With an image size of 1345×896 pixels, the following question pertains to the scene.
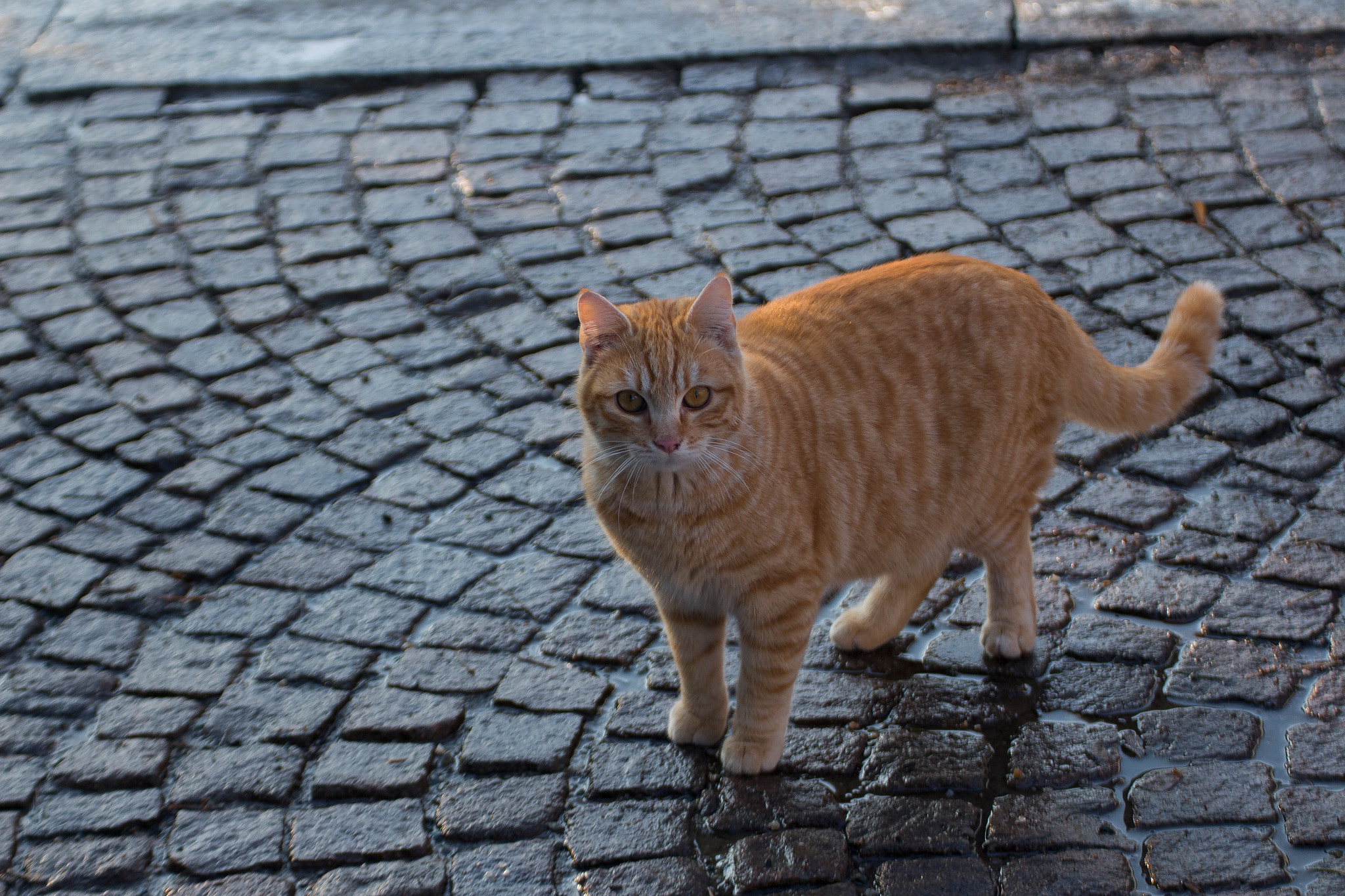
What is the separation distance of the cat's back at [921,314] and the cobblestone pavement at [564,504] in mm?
972

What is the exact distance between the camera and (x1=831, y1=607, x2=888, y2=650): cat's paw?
12.0ft

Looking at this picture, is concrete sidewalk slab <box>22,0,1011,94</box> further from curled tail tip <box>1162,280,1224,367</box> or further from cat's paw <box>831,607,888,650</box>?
cat's paw <box>831,607,888,650</box>

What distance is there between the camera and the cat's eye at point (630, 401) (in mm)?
3092

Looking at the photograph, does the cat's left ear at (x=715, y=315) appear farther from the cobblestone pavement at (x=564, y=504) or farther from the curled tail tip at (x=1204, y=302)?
the curled tail tip at (x=1204, y=302)

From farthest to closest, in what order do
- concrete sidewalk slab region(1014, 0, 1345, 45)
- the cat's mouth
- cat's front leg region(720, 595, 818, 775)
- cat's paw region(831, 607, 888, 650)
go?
concrete sidewalk slab region(1014, 0, 1345, 45), cat's paw region(831, 607, 888, 650), cat's front leg region(720, 595, 818, 775), the cat's mouth

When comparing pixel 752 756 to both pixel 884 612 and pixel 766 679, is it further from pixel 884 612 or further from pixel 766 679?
pixel 884 612

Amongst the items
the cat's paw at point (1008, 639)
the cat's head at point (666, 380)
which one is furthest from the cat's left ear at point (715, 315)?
the cat's paw at point (1008, 639)

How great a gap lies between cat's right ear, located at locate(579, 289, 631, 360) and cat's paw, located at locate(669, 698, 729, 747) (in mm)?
1040

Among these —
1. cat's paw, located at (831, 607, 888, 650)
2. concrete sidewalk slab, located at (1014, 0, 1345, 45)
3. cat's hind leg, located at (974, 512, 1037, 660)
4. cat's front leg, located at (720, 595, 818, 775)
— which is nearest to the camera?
cat's front leg, located at (720, 595, 818, 775)

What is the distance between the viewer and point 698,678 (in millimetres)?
3322

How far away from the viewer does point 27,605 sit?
13.0 feet

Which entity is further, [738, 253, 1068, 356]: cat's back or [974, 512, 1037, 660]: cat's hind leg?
[974, 512, 1037, 660]: cat's hind leg

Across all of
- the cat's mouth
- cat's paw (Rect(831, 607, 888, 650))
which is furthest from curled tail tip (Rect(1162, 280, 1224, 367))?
the cat's mouth

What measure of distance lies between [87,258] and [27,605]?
99.8 inches
